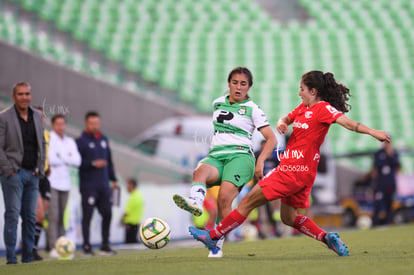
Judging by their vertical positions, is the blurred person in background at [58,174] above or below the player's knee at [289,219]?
above

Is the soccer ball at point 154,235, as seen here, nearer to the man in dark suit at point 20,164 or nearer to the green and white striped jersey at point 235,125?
the green and white striped jersey at point 235,125

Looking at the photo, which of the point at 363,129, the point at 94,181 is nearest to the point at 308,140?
the point at 363,129

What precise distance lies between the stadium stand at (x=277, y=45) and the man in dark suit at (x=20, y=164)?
19662mm

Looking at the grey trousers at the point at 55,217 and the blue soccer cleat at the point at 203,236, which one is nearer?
the blue soccer cleat at the point at 203,236

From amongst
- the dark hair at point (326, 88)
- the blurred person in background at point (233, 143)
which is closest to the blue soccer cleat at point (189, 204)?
the blurred person in background at point (233, 143)

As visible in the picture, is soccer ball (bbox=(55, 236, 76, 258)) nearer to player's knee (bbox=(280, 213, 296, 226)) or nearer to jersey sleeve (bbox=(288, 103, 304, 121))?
player's knee (bbox=(280, 213, 296, 226))

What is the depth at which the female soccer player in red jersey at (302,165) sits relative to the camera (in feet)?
24.8

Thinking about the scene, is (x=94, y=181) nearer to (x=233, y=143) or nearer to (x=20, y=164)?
(x=20, y=164)

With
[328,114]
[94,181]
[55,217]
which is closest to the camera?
[328,114]

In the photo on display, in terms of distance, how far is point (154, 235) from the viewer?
326 inches

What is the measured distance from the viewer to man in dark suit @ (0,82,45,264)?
8953 mm

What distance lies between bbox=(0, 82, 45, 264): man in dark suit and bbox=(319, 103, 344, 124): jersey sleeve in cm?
354

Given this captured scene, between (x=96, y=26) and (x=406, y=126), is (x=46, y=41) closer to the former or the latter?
(x=96, y=26)

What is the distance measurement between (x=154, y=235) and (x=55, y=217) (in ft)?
13.0
